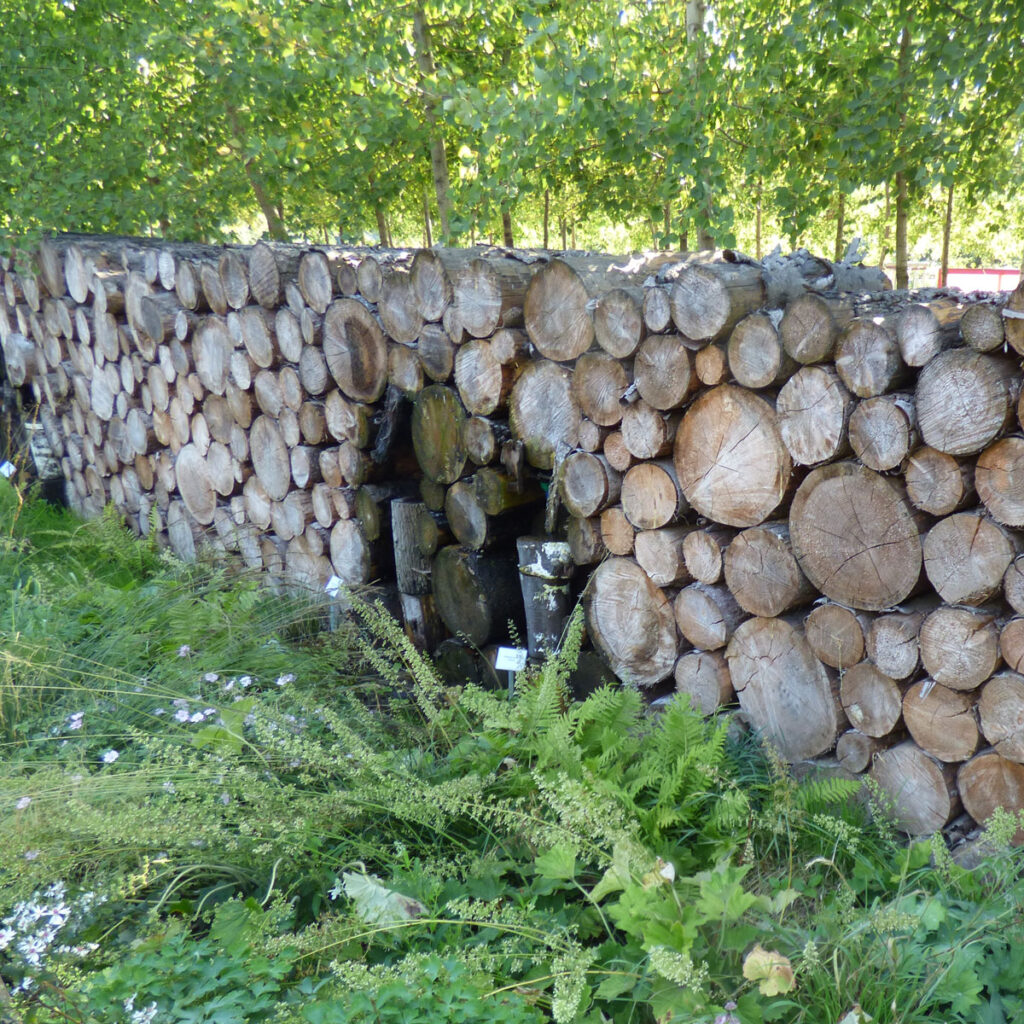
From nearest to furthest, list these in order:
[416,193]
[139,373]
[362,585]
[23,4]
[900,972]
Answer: [900,972]
[362,585]
[139,373]
[23,4]
[416,193]

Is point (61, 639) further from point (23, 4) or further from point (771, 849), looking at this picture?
point (23, 4)

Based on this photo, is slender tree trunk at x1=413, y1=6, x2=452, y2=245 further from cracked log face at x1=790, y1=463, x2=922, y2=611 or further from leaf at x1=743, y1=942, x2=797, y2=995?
leaf at x1=743, y1=942, x2=797, y2=995

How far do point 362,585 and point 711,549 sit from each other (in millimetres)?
1554

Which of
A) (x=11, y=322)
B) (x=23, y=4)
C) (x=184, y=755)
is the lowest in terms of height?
(x=184, y=755)

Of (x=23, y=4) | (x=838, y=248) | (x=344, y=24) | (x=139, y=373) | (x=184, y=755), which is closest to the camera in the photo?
(x=184, y=755)

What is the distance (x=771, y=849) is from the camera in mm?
2068

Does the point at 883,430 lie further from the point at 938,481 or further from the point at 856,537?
the point at 856,537

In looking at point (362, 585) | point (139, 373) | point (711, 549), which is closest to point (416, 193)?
point (139, 373)

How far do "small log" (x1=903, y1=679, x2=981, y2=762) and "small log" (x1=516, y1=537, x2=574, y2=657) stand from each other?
42.4 inches

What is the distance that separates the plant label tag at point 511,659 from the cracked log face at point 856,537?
976mm

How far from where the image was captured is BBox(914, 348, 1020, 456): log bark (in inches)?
69.3

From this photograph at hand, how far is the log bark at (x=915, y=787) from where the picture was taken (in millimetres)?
2047

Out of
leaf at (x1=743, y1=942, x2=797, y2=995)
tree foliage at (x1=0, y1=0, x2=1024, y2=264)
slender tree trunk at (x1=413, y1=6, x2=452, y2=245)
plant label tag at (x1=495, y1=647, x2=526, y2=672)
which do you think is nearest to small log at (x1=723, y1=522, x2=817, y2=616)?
plant label tag at (x1=495, y1=647, x2=526, y2=672)

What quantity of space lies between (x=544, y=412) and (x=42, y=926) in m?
1.83
